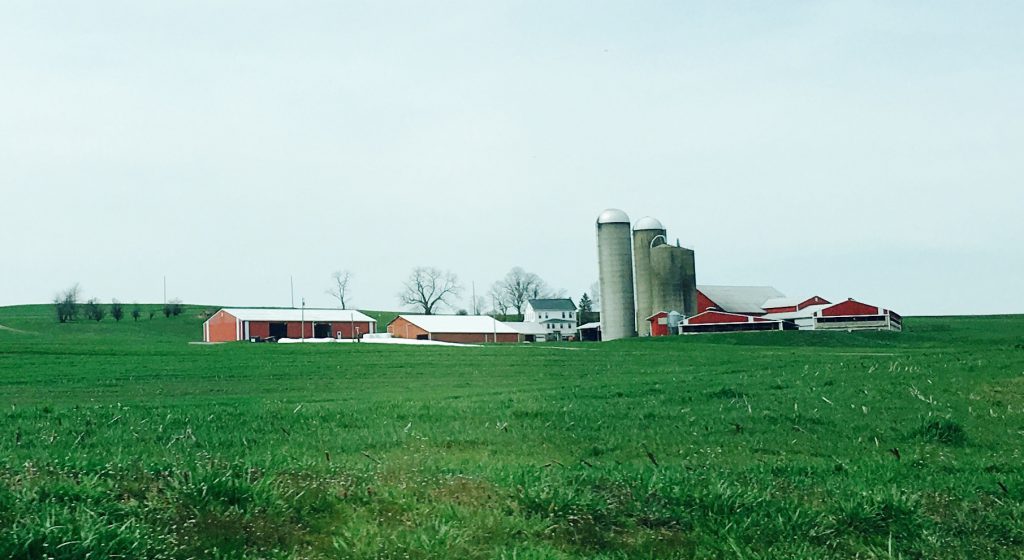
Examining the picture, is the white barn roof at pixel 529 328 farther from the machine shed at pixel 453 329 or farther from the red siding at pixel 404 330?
the red siding at pixel 404 330

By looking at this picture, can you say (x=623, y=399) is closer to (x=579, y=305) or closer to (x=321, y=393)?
(x=321, y=393)

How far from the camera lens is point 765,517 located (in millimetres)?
7789

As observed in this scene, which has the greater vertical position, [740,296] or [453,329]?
[740,296]

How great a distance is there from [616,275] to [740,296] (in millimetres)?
24938

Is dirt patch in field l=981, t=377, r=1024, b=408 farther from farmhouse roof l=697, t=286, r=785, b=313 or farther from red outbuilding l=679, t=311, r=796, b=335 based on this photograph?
farmhouse roof l=697, t=286, r=785, b=313

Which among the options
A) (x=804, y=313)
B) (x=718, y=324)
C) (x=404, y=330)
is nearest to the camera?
(x=718, y=324)

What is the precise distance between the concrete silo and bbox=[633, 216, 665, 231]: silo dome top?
301 centimetres

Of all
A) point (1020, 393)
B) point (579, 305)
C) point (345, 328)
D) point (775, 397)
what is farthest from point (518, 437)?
point (579, 305)

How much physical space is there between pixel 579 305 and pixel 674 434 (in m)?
160

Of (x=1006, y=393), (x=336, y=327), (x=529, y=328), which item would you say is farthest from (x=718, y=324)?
(x=1006, y=393)

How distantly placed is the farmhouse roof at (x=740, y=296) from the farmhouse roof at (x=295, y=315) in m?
43.6

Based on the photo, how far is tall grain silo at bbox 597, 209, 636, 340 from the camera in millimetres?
92562

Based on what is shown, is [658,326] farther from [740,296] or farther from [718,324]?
[740,296]

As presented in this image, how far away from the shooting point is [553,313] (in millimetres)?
159625
